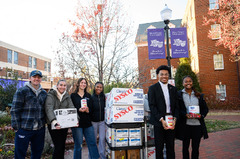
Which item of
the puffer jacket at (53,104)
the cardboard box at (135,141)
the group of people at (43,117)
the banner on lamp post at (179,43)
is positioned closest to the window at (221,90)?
the banner on lamp post at (179,43)

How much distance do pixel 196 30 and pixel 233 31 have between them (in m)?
6.61

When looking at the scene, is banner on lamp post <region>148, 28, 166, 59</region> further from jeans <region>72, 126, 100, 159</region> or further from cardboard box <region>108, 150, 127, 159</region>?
cardboard box <region>108, 150, 127, 159</region>

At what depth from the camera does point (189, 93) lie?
155 inches

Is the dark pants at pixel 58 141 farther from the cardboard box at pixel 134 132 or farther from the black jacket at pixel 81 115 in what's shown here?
the cardboard box at pixel 134 132

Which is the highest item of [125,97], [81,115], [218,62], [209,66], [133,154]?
[218,62]

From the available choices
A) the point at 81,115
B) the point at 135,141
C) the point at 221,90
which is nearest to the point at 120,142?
the point at 135,141

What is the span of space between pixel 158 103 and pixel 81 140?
1.95 metres

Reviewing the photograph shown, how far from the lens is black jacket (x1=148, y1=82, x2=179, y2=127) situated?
3.49 meters

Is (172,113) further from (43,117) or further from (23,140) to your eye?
(23,140)

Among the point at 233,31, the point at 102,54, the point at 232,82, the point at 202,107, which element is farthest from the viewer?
the point at 232,82

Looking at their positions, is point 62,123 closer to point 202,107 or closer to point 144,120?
point 144,120

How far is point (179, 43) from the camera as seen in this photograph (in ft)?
23.0

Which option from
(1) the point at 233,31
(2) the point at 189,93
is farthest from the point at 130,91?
(1) the point at 233,31

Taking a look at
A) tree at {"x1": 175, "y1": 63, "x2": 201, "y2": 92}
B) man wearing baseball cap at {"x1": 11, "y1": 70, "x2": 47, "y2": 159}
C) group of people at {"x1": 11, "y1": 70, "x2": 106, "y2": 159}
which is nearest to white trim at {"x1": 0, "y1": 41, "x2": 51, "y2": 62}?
tree at {"x1": 175, "y1": 63, "x2": 201, "y2": 92}
